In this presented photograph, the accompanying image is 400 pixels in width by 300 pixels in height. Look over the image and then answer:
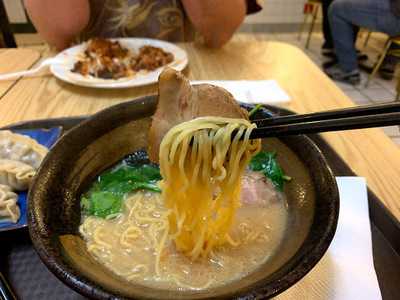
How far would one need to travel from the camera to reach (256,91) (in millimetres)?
1482

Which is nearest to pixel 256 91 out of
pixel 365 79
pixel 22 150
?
pixel 22 150

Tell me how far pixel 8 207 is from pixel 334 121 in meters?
0.74

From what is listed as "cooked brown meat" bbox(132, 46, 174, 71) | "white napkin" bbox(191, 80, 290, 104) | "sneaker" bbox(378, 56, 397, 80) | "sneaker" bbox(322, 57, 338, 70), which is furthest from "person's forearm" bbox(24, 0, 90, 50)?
"sneaker" bbox(378, 56, 397, 80)

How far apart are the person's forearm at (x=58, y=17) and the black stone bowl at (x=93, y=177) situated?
116cm

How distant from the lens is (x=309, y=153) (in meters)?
0.81

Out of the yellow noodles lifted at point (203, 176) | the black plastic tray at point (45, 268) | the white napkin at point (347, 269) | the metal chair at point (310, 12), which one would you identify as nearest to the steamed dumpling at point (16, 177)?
the black plastic tray at point (45, 268)

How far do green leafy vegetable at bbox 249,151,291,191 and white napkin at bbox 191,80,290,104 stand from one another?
47cm

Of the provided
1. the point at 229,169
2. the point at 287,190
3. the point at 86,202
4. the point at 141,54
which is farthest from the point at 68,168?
the point at 141,54

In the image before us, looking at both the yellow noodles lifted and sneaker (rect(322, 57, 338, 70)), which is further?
sneaker (rect(322, 57, 338, 70))

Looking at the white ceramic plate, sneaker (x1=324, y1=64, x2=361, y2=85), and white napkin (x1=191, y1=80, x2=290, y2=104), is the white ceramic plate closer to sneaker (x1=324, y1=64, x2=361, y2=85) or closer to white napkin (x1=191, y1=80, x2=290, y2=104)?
white napkin (x1=191, y1=80, x2=290, y2=104)

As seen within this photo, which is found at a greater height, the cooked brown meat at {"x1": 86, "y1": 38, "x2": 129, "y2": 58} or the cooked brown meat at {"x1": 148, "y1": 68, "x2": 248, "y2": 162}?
the cooked brown meat at {"x1": 148, "y1": 68, "x2": 248, "y2": 162}

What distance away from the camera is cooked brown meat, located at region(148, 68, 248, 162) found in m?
0.70

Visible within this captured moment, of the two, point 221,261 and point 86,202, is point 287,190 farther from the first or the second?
point 86,202

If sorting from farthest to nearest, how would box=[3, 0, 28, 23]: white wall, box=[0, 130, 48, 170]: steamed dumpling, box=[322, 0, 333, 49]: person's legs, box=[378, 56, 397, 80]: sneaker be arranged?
box=[322, 0, 333, 49]: person's legs, box=[378, 56, 397, 80]: sneaker, box=[3, 0, 28, 23]: white wall, box=[0, 130, 48, 170]: steamed dumpling
